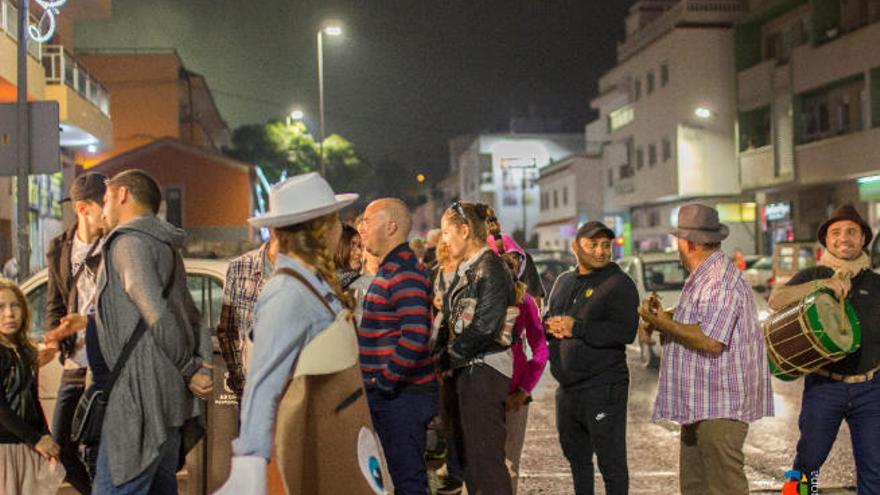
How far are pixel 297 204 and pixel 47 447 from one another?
2273mm

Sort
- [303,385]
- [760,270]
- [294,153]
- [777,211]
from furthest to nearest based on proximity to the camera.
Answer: [294,153]
[777,211]
[760,270]
[303,385]

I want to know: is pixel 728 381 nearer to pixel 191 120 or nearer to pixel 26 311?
pixel 26 311

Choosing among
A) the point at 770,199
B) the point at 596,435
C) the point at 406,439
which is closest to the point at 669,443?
the point at 596,435

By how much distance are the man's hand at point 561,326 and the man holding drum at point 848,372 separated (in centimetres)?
121

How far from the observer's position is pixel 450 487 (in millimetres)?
7547

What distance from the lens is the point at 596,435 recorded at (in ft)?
21.8

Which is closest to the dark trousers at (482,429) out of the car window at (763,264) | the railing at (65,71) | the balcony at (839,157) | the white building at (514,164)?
the car window at (763,264)

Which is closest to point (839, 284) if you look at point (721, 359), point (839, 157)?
point (721, 359)

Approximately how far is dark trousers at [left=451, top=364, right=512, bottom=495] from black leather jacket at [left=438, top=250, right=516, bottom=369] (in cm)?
13

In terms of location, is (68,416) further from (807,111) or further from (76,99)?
(807,111)

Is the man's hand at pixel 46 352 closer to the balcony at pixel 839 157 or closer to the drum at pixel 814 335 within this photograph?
the drum at pixel 814 335

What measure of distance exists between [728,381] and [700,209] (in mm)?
947

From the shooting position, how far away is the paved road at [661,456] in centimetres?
808

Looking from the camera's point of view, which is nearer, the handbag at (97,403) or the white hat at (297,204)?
the white hat at (297,204)
